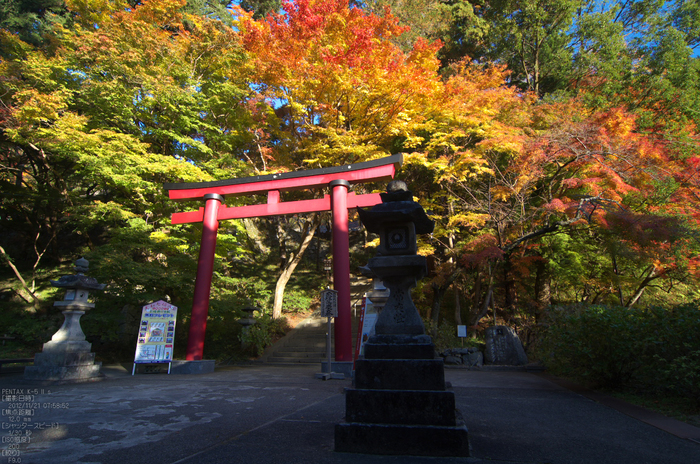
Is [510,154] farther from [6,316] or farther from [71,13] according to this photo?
[71,13]

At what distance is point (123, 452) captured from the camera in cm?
272

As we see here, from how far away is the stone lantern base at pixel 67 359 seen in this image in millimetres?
7031

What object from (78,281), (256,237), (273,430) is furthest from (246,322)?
(273,430)

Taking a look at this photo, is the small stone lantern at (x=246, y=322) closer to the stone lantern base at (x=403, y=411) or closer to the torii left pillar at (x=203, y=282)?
the torii left pillar at (x=203, y=282)

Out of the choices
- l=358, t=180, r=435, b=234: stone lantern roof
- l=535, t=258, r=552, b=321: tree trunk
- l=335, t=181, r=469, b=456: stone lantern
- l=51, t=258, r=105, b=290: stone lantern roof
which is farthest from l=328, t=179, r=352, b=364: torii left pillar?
l=535, t=258, r=552, b=321: tree trunk

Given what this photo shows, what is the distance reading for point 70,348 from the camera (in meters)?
7.41

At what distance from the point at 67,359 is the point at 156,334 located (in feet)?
5.89

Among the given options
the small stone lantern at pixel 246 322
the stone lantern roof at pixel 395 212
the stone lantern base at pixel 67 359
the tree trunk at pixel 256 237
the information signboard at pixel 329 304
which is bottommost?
the stone lantern base at pixel 67 359

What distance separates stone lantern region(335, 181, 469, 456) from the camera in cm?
281

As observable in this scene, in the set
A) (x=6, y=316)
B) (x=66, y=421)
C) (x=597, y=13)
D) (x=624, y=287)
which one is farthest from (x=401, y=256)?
(x=597, y=13)

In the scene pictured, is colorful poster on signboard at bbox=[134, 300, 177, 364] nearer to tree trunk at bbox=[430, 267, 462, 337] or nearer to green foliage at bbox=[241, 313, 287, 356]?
green foliage at bbox=[241, 313, 287, 356]

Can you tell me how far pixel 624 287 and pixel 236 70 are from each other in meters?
16.8

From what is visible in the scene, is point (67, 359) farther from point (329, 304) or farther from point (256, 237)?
point (256, 237)

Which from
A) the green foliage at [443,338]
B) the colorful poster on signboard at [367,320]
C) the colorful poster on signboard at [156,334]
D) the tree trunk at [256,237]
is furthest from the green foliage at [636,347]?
the tree trunk at [256,237]
